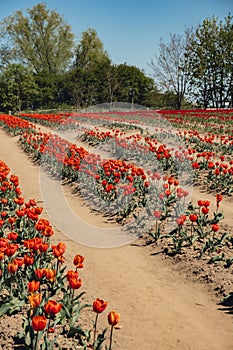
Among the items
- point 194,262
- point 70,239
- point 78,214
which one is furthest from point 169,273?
point 78,214

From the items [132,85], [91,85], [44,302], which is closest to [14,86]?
[91,85]

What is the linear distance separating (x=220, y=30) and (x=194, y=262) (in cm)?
5020

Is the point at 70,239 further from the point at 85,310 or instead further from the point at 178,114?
the point at 178,114

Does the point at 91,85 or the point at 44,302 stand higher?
the point at 91,85

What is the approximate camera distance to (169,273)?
15.5ft

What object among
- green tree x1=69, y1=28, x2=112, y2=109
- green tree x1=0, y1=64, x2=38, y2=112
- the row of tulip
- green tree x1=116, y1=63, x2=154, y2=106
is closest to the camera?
the row of tulip

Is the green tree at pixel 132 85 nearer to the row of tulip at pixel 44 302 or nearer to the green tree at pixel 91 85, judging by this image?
the green tree at pixel 91 85

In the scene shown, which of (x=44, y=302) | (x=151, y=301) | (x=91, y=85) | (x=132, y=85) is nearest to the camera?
(x=44, y=302)

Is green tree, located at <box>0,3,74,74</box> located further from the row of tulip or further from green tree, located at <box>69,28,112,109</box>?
the row of tulip

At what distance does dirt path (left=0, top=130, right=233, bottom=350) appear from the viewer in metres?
3.37

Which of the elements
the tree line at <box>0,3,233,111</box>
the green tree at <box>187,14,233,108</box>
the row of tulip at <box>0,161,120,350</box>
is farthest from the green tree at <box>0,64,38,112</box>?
the row of tulip at <box>0,161,120,350</box>

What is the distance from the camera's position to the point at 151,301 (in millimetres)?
4039

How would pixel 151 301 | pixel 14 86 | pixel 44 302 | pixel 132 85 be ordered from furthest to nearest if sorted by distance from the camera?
pixel 132 85
pixel 14 86
pixel 151 301
pixel 44 302

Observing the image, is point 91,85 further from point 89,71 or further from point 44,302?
point 44,302
